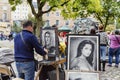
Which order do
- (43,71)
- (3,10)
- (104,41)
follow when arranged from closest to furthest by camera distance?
(43,71)
(104,41)
(3,10)

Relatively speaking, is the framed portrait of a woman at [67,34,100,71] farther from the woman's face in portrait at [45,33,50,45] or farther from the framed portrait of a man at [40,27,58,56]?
the woman's face in portrait at [45,33,50,45]

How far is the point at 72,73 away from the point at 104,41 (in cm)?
664

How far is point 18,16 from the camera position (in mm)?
141125

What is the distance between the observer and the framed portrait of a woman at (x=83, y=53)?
7805mm

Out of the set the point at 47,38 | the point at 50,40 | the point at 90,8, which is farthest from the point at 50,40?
the point at 90,8

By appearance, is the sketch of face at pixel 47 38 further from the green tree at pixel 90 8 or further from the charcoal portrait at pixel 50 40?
the green tree at pixel 90 8

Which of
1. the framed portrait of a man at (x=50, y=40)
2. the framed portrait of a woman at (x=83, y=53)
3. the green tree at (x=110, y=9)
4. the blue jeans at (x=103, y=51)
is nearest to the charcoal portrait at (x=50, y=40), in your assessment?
the framed portrait of a man at (x=50, y=40)

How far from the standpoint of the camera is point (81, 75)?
7820mm

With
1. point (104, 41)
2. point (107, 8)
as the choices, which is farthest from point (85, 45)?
point (107, 8)

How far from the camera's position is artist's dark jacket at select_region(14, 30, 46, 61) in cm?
816

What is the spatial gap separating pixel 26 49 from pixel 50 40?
206 cm

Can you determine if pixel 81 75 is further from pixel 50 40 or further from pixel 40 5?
pixel 40 5

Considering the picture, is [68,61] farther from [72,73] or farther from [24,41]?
[24,41]

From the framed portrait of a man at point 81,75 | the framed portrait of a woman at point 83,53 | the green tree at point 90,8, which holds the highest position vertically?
the green tree at point 90,8
